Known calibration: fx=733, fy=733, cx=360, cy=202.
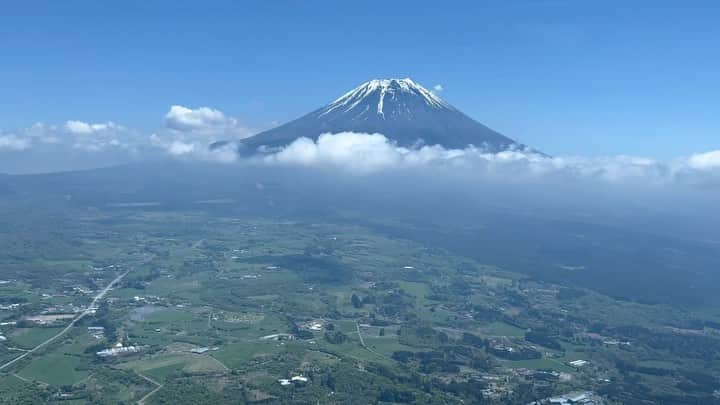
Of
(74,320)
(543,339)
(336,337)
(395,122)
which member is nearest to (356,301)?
(336,337)

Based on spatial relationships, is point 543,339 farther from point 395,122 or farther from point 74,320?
point 395,122

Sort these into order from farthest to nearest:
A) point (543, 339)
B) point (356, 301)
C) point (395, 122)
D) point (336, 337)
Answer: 1. point (395, 122)
2. point (356, 301)
3. point (543, 339)
4. point (336, 337)

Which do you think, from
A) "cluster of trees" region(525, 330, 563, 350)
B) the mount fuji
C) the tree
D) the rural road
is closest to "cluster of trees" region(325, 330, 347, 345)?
the tree

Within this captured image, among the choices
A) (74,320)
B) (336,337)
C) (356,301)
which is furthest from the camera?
(356,301)

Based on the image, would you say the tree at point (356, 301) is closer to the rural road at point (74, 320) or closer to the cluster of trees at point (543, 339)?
the cluster of trees at point (543, 339)

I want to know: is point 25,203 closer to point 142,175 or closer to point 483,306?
point 142,175

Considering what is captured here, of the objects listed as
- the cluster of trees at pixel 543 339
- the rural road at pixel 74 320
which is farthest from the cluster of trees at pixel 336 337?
the rural road at pixel 74 320

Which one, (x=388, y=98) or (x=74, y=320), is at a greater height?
(x=388, y=98)

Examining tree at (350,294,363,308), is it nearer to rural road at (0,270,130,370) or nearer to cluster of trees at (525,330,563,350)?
cluster of trees at (525,330,563,350)
